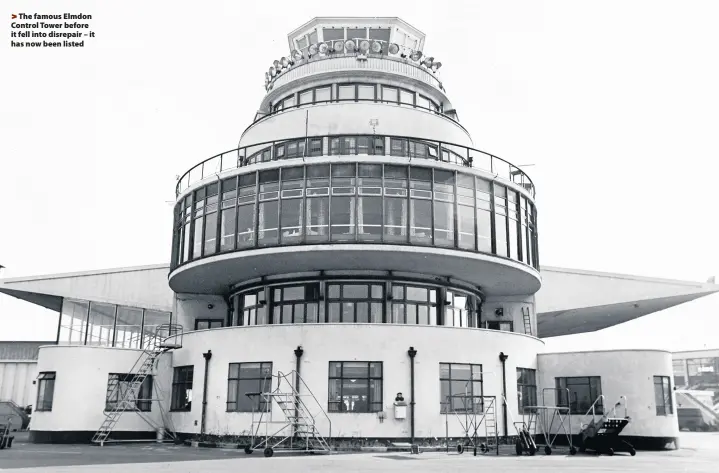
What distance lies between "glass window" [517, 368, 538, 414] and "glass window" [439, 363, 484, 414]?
106 inches

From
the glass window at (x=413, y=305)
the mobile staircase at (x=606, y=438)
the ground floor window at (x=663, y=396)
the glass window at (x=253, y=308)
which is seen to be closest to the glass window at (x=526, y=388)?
the mobile staircase at (x=606, y=438)

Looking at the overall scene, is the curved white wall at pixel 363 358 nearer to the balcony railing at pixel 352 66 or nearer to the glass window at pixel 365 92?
the glass window at pixel 365 92

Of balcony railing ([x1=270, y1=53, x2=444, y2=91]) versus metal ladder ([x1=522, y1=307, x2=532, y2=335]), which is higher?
balcony railing ([x1=270, y1=53, x2=444, y2=91])

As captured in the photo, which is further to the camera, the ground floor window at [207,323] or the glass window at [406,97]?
the glass window at [406,97]

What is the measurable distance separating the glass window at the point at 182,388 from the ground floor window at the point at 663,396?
2083 centimetres

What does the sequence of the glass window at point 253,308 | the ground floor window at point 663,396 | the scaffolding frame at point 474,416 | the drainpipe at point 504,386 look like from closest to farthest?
1. the scaffolding frame at point 474,416
2. the drainpipe at point 504,386
3. the ground floor window at point 663,396
4. the glass window at point 253,308

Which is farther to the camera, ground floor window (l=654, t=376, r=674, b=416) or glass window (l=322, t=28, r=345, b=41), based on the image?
glass window (l=322, t=28, r=345, b=41)

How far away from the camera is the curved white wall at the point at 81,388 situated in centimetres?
3359

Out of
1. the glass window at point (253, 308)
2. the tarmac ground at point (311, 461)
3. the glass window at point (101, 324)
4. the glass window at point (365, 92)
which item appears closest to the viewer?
the tarmac ground at point (311, 461)

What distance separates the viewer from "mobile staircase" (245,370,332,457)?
1160 inches

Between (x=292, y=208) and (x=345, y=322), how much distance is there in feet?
18.1

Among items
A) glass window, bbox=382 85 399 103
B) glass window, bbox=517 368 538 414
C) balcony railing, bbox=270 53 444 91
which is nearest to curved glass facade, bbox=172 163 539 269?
glass window, bbox=517 368 538 414

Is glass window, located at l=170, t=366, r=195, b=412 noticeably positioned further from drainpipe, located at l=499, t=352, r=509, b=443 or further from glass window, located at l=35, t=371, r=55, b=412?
drainpipe, located at l=499, t=352, r=509, b=443

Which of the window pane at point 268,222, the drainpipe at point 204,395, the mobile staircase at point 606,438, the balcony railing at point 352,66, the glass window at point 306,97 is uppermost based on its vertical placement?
the balcony railing at point 352,66
